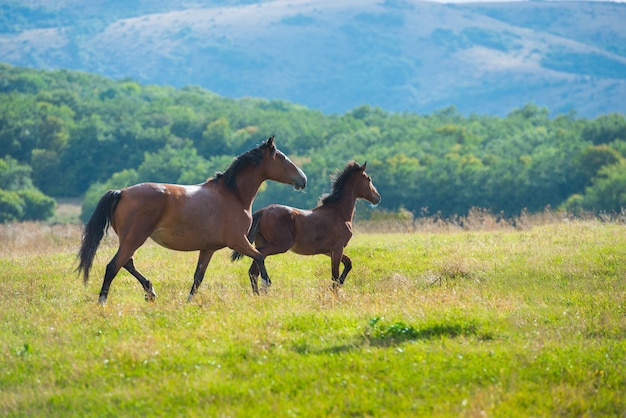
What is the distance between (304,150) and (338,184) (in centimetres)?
11824

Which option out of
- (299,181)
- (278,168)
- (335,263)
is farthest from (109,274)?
(335,263)

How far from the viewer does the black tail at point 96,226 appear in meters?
13.1

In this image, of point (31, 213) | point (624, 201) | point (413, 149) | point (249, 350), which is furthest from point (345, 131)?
point (249, 350)

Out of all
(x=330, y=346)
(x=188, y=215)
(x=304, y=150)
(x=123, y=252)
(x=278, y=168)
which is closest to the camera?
(x=330, y=346)

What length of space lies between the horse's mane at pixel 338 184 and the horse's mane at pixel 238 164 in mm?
2145

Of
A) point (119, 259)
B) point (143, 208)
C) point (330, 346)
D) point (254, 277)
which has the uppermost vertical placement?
point (143, 208)

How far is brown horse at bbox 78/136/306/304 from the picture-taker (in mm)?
13062

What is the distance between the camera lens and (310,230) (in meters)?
15.8

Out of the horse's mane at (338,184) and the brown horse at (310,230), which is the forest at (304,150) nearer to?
the horse's mane at (338,184)

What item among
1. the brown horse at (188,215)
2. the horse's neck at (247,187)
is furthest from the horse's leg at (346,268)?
the horse's neck at (247,187)

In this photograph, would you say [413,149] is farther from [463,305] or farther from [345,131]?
[463,305]

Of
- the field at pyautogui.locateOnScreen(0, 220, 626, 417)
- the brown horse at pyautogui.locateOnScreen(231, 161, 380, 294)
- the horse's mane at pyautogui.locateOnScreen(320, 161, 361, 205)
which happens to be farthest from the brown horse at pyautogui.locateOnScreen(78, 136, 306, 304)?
the horse's mane at pyautogui.locateOnScreen(320, 161, 361, 205)

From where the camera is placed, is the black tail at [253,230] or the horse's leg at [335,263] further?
the horse's leg at [335,263]

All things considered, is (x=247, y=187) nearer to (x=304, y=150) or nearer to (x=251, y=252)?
(x=251, y=252)
